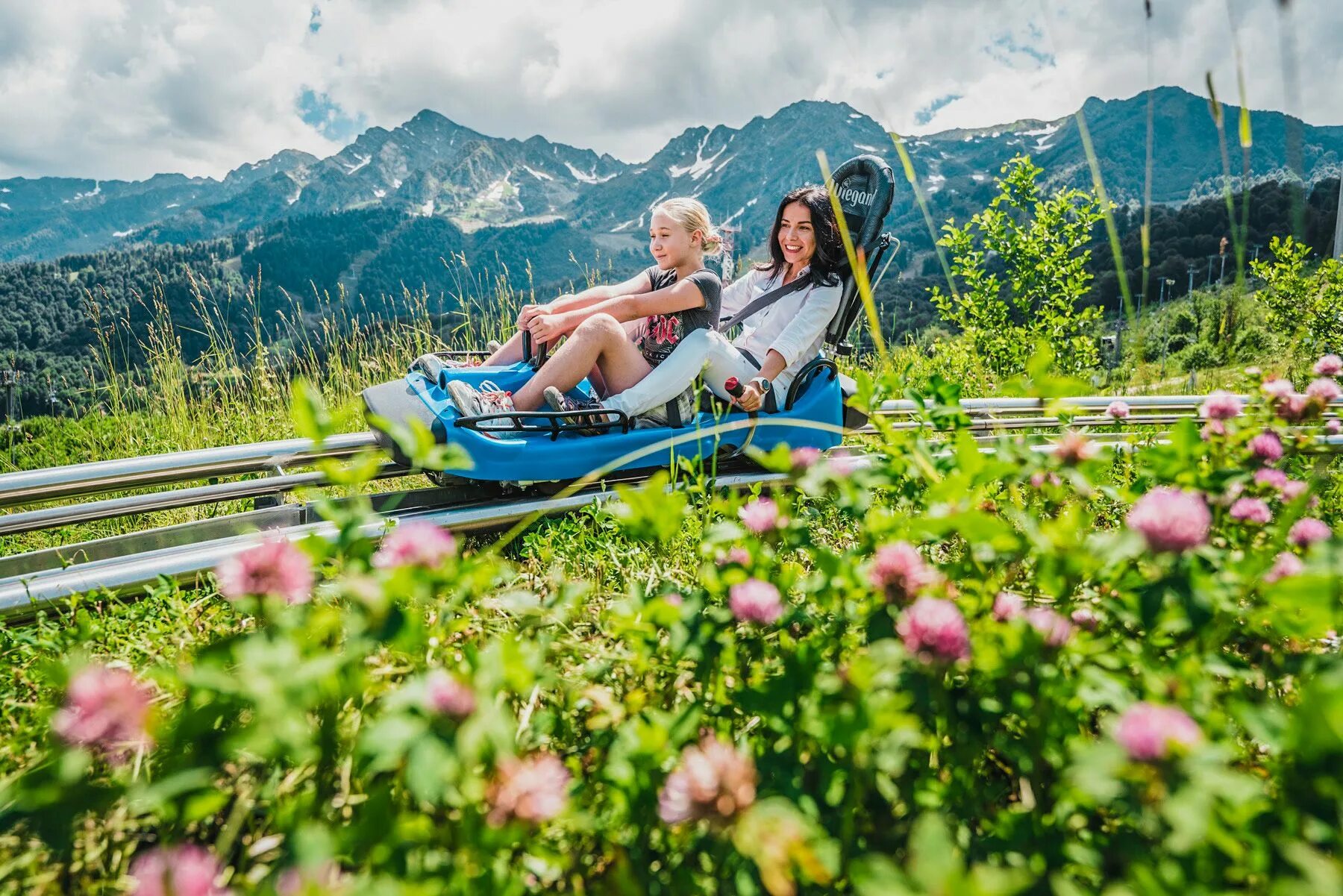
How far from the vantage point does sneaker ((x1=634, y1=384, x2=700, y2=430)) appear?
3.35m

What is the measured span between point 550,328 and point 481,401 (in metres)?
0.58

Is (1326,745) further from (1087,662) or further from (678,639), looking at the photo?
(678,639)

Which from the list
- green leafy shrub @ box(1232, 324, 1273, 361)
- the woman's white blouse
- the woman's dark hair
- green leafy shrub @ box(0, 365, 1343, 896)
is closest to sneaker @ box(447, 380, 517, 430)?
the woman's white blouse

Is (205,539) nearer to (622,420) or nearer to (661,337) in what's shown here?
(622,420)

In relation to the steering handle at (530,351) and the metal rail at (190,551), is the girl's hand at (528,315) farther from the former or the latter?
the metal rail at (190,551)

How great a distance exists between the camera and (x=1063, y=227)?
20.1ft

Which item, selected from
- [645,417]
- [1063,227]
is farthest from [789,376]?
[1063,227]

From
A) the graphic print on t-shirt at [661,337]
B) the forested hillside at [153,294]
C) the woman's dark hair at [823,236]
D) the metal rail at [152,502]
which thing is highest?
the forested hillside at [153,294]

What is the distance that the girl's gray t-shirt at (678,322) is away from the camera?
366 centimetres

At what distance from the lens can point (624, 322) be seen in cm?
375

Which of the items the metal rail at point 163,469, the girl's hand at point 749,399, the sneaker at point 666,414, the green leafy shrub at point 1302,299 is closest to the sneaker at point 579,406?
the sneaker at point 666,414

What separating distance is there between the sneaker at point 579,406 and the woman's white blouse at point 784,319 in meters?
0.93

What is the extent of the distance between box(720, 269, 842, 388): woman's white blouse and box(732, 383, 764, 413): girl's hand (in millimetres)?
428

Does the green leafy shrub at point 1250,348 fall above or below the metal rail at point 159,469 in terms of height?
below
